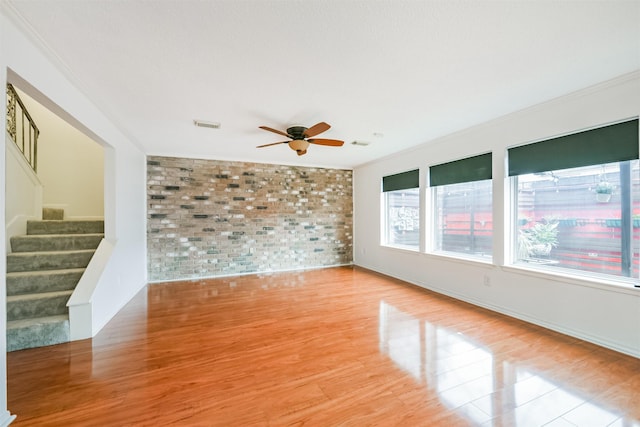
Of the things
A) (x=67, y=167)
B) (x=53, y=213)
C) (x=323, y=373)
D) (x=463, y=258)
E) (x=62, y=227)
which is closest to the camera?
(x=323, y=373)

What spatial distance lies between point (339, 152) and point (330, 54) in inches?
115

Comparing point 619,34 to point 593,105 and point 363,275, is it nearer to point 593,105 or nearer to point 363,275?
point 593,105

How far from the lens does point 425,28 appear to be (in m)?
1.66

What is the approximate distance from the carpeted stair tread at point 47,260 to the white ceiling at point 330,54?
5.69 feet

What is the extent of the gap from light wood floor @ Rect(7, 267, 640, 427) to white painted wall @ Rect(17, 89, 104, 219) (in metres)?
2.45

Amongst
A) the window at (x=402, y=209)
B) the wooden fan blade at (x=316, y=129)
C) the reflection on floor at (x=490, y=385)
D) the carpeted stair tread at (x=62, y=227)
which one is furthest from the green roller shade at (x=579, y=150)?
the carpeted stair tread at (x=62, y=227)

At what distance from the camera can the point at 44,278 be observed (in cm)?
280

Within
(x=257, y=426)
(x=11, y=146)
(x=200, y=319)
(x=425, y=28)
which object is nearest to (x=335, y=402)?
(x=257, y=426)

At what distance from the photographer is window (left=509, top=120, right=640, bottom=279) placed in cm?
239

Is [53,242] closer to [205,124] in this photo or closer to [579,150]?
[205,124]

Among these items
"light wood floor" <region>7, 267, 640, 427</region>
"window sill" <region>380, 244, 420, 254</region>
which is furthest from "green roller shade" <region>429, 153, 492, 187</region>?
"light wood floor" <region>7, 267, 640, 427</region>

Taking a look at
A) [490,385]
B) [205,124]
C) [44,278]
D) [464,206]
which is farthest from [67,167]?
[464,206]

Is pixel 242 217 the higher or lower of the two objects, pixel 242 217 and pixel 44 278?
the higher

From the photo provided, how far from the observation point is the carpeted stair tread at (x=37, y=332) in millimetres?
2364
